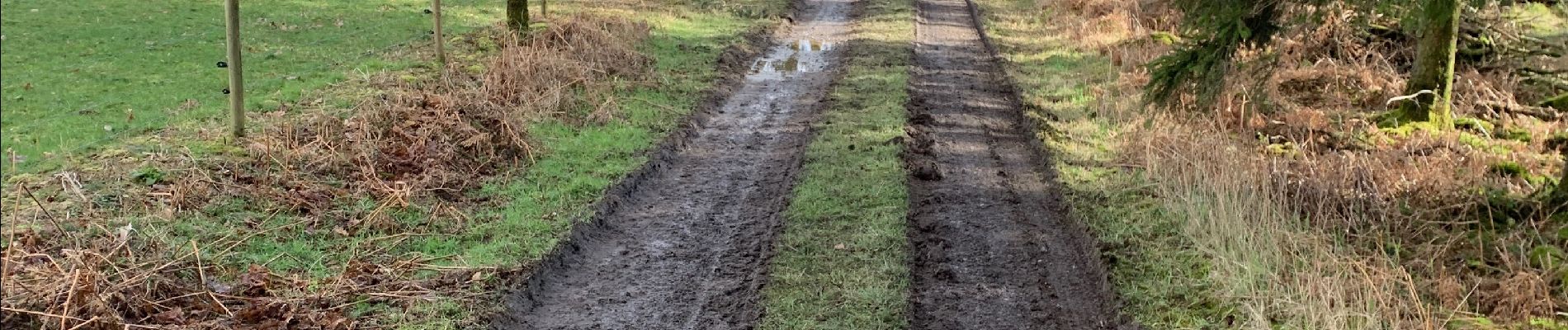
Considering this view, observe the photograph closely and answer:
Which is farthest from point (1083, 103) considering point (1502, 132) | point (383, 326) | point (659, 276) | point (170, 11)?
point (170, 11)

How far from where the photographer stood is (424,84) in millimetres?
12359

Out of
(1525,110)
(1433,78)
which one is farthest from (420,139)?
(1525,110)

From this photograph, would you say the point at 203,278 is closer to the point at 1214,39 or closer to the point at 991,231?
the point at 991,231

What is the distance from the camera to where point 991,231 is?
820 centimetres

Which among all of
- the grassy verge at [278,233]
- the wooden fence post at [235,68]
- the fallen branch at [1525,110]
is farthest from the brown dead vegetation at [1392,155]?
the wooden fence post at [235,68]

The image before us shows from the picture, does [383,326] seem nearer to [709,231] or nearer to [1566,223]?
[709,231]

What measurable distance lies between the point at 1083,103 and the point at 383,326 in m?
9.07

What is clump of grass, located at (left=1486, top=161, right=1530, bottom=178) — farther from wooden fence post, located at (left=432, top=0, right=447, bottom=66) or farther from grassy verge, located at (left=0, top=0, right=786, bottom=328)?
wooden fence post, located at (left=432, top=0, right=447, bottom=66)

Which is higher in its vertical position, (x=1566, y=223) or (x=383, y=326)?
(x=1566, y=223)

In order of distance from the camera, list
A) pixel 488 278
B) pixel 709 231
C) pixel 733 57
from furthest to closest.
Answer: pixel 733 57 < pixel 709 231 < pixel 488 278

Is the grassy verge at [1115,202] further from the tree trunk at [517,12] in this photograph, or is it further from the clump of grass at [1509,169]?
the tree trunk at [517,12]

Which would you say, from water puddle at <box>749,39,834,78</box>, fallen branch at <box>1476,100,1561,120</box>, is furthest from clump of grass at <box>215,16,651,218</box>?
fallen branch at <box>1476,100,1561,120</box>

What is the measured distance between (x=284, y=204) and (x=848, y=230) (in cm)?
406

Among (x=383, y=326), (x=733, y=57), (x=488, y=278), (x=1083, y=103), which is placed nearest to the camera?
(x=383, y=326)
